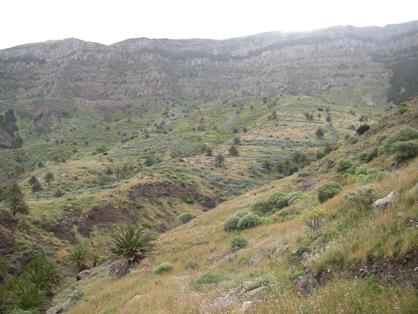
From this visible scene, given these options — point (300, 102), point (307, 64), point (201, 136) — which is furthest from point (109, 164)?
point (307, 64)

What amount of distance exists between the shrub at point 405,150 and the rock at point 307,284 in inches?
493

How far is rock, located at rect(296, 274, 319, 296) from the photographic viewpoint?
6.86 metres

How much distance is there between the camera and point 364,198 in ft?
33.0

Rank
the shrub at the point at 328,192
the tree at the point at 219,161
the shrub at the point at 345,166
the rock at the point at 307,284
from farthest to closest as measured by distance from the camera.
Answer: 1. the tree at the point at 219,161
2. the shrub at the point at 345,166
3. the shrub at the point at 328,192
4. the rock at the point at 307,284

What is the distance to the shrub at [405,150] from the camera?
17.4 m

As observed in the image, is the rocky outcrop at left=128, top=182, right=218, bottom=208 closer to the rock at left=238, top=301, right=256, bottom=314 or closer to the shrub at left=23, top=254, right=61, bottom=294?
the shrub at left=23, top=254, right=61, bottom=294

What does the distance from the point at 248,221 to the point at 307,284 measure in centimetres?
1370

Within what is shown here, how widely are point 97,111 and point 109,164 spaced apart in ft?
286

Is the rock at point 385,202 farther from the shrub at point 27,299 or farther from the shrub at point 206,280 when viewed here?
the shrub at point 27,299

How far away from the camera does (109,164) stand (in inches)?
3322

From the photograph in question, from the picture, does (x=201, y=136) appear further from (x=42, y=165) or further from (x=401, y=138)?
(x=401, y=138)

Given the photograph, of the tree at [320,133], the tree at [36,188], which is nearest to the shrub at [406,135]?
the tree at [36,188]

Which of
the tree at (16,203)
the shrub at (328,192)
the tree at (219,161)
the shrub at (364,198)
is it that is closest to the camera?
the shrub at (364,198)

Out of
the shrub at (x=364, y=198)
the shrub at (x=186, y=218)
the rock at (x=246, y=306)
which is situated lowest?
the shrub at (x=186, y=218)
